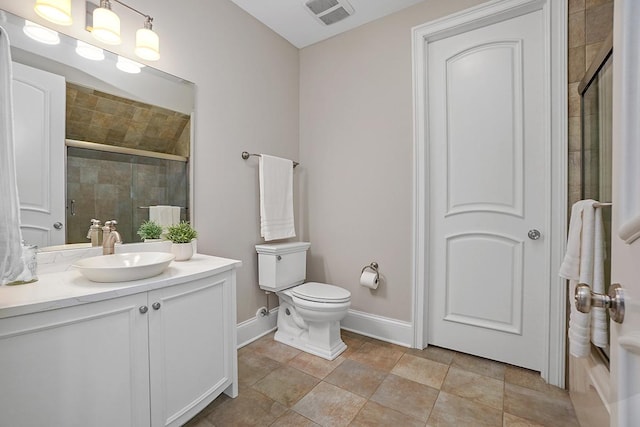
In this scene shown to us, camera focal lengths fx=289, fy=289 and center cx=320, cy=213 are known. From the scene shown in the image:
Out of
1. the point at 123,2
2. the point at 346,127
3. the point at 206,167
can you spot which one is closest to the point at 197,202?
the point at 206,167

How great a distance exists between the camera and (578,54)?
5.42ft

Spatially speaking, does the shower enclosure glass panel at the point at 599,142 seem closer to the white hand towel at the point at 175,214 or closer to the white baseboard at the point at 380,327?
the white baseboard at the point at 380,327

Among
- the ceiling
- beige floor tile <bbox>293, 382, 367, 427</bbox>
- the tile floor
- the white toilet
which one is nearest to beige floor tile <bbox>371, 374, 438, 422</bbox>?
the tile floor

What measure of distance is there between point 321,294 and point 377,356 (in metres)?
0.59

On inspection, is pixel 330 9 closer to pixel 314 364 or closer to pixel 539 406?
pixel 314 364

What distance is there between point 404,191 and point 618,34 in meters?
1.68

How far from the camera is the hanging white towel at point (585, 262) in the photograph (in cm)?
112

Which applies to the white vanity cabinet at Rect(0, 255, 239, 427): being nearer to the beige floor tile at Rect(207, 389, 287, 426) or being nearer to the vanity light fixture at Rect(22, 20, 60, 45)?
the beige floor tile at Rect(207, 389, 287, 426)

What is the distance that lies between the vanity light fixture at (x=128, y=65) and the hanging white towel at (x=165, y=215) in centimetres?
78

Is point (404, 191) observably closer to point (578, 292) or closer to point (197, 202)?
point (197, 202)

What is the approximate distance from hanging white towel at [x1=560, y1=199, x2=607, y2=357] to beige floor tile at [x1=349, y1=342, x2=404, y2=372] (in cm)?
107

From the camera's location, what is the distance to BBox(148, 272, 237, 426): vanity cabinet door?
122 cm

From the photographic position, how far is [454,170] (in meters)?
2.07

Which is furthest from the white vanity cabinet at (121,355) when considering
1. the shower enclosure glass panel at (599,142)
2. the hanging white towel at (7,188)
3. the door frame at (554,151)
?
the door frame at (554,151)
